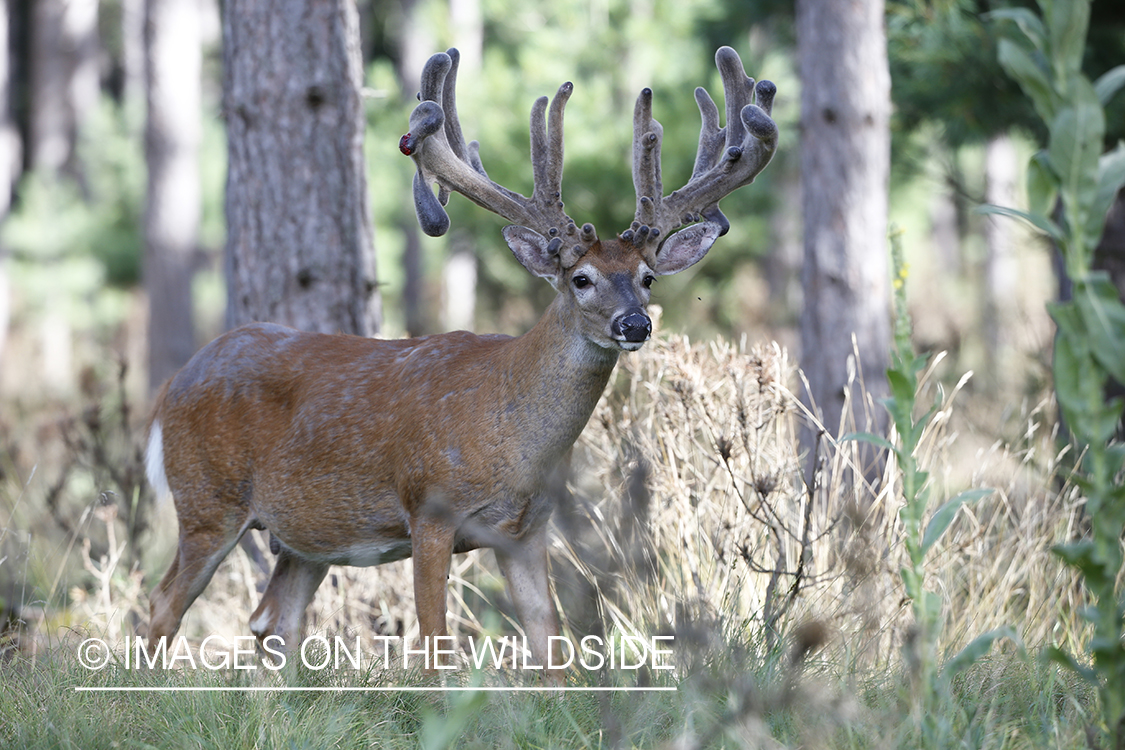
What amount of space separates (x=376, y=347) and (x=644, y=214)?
1279mm

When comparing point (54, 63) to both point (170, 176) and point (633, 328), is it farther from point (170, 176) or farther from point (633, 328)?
point (633, 328)

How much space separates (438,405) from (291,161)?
2018 mm

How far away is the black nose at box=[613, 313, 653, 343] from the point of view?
3.81 meters

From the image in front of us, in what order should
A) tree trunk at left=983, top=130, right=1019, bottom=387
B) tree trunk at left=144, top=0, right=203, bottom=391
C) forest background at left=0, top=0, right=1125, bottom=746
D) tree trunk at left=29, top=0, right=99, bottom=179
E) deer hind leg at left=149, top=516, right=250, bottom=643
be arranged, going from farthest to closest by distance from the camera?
tree trunk at left=29, top=0, right=99, bottom=179 → tree trunk at left=144, top=0, right=203, bottom=391 → tree trunk at left=983, top=130, right=1019, bottom=387 → forest background at left=0, top=0, right=1125, bottom=746 → deer hind leg at left=149, top=516, right=250, bottom=643

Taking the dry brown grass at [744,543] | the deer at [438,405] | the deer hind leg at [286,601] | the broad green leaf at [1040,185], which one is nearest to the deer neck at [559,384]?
the deer at [438,405]

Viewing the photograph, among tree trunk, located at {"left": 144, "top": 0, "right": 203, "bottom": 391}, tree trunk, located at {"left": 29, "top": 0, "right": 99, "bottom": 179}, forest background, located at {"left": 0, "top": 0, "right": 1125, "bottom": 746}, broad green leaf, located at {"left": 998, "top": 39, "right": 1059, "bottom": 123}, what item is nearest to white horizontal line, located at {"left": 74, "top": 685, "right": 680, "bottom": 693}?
forest background, located at {"left": 0, "top": 0, "right": 1125, "bottom": 746}

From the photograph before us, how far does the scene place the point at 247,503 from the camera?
4625 mm

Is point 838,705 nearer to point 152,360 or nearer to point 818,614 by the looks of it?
point 818,614

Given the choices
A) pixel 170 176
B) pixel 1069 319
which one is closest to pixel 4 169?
pixel 170 176

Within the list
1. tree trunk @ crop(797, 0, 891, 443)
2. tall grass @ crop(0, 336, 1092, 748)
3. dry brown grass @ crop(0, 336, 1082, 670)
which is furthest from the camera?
tree trunk @ crop(797, 0, 891, 443)

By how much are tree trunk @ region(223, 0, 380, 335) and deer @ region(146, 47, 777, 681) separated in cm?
77

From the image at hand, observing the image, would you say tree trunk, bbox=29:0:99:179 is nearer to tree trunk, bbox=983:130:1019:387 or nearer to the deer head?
tree trunk, bbox=983:130:1019:387

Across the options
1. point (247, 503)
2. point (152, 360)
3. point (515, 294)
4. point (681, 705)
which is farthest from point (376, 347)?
point (515, 294)

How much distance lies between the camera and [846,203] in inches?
240
